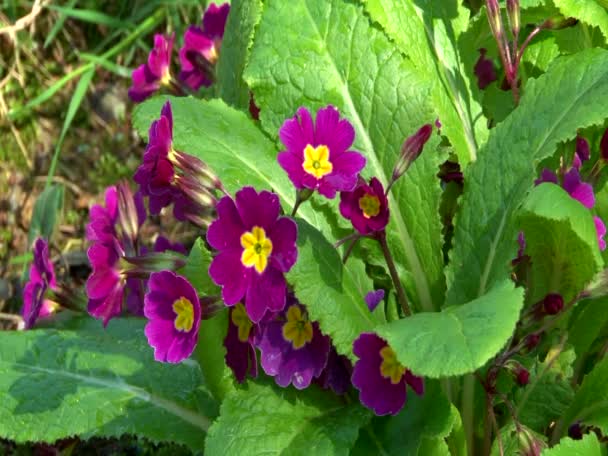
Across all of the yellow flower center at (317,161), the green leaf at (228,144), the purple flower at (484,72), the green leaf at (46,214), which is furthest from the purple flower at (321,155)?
the green leaf at (46,214)

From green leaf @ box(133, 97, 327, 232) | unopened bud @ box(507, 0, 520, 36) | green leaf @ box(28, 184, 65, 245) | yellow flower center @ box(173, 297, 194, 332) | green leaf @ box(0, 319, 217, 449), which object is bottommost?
green leaf @ box(28, 184, 65, 245)

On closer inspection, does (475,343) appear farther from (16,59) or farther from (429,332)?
(16,59)

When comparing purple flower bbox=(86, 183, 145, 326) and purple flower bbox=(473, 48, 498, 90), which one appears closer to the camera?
purple flower bbox=(86, 183, 145, 326)

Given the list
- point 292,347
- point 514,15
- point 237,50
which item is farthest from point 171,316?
point 514,15

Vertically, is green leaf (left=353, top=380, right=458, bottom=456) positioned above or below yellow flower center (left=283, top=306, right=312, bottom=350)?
below

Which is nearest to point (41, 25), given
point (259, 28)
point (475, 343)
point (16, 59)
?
point (16, 59)

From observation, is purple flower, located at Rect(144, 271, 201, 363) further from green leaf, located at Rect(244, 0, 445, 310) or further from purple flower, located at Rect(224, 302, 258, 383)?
green leaf, located at Rect(244, 0, 445, 310)

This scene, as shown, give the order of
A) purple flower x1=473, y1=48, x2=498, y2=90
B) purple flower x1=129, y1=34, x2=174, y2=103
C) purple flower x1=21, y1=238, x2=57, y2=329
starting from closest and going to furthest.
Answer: purple flower x1=21, y1=238, x2=57, y2=329, purple flower x1=129, y1=34, x2=174, y2=103, purple flower x1=473, y1=48, x2=498, y2=90

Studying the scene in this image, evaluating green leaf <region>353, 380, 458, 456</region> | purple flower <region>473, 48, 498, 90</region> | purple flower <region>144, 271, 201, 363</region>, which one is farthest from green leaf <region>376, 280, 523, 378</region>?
purple flower <region>473, 48, 498, 90</region>

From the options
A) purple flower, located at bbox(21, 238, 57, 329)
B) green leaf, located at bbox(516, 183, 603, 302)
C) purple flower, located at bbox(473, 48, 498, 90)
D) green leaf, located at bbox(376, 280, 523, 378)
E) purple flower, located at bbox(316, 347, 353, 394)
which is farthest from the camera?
purple flower, located at bbox(473, 48, 498, 90)
